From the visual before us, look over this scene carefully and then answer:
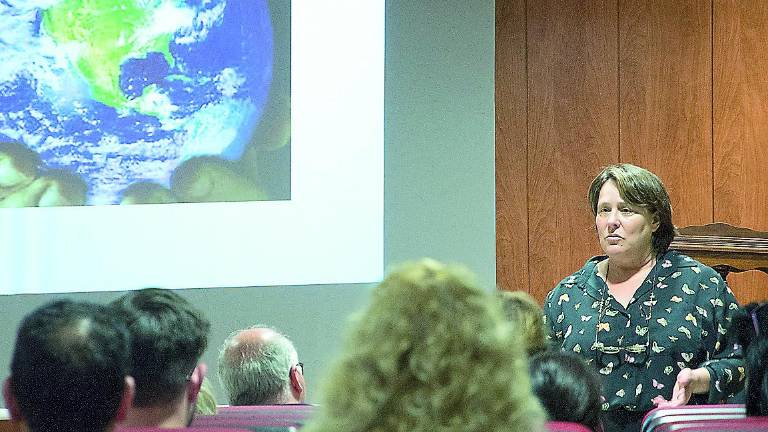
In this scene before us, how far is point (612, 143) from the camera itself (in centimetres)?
574

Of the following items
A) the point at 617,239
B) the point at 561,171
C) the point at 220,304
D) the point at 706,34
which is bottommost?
the point at 220,304

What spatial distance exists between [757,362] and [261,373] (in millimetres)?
1196

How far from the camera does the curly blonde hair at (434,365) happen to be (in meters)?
1.10

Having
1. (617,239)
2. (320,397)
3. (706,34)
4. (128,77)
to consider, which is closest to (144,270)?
(128,77)

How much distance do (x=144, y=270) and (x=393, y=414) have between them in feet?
11.9

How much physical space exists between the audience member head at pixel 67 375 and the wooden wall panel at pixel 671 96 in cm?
462

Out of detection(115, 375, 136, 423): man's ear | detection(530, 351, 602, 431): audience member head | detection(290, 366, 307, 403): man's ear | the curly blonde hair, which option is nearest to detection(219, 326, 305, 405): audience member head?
detection(290, 366, 307, 403): man's ear

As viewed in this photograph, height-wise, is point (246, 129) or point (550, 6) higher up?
point (550, 6)

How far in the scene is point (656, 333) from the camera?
3035mm

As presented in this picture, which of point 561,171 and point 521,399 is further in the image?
point 561,171

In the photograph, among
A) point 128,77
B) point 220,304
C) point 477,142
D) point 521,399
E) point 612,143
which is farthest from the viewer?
point 612,143

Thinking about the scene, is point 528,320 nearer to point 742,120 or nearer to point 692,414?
point 692,414

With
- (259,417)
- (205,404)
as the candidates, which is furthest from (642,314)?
(259,417)

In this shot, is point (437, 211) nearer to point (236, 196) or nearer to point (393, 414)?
point (236, 196)
